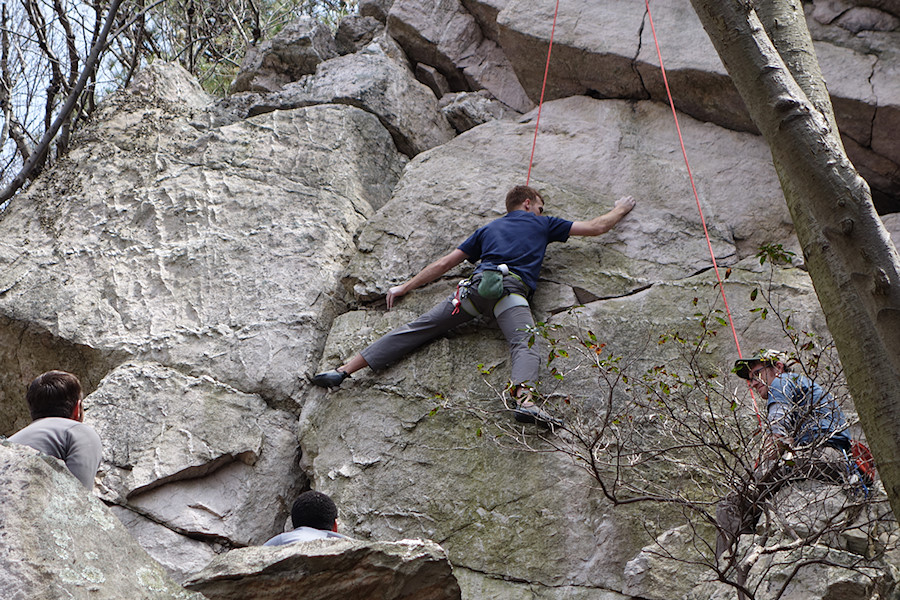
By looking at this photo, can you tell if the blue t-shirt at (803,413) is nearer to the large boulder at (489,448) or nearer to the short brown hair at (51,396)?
the large boulder at (489,448)

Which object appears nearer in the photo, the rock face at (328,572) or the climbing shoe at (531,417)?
the rock face at (328,572)

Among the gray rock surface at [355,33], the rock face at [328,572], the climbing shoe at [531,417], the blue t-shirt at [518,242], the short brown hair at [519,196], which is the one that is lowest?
the rock face at [328,572]

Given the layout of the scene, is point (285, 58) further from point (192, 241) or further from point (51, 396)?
point (51, 396)

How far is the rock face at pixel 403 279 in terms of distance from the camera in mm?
5074

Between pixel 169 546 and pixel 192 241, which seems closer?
pixel 169 546

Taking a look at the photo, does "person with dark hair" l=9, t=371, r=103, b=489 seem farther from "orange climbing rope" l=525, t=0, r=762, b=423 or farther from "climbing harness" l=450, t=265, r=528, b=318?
"orange climbing rope" l=525, t=0, r=762, b=423

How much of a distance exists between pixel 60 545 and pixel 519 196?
14.5 ft

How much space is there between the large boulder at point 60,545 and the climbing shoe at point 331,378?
2.99 m

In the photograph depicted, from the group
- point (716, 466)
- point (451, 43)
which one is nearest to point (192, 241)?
point (451, 43)

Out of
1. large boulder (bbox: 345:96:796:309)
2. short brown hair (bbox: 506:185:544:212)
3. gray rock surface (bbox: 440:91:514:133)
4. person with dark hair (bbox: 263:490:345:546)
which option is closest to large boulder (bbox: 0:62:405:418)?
large boulder (bbox: 345:96:796:309)

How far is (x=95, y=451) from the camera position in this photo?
4074 mm

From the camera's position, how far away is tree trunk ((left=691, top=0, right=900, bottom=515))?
8.48 feet

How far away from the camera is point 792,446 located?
3760 millimetres

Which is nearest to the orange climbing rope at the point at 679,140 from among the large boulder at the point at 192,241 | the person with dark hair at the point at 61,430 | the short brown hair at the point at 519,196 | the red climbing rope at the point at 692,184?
the red climbing rope at the point at 692,184
